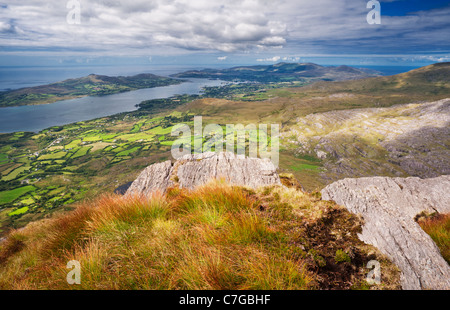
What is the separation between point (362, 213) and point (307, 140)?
7093 inches

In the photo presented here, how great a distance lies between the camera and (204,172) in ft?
44.3

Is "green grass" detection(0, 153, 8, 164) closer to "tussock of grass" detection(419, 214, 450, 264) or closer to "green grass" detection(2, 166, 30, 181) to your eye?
"green grass" detection(2, 166, 30, 181)

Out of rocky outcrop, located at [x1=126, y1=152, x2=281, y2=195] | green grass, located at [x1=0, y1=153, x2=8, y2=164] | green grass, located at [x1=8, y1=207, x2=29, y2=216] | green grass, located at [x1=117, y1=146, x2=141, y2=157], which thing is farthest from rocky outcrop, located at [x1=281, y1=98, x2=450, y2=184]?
green grass, located at [x1=0, y1=153, x2=8, y2=164]

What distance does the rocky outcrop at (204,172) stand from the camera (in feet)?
40.4

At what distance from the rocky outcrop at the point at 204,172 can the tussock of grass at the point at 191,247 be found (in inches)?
208

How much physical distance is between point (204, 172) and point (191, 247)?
9276mm

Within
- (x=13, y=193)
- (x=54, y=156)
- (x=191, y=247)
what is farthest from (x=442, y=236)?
(x=54, y=156)

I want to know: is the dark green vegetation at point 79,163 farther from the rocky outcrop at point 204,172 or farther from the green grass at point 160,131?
the rocky outcrop at point 204,172

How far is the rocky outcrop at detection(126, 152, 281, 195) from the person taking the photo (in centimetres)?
1233

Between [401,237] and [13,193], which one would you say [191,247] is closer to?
[401,237]

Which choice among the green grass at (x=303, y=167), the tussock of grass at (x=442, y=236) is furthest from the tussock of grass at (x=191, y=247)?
the green grass at (x=303, y=167)

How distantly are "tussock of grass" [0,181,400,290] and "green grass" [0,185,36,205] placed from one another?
11974 cm
